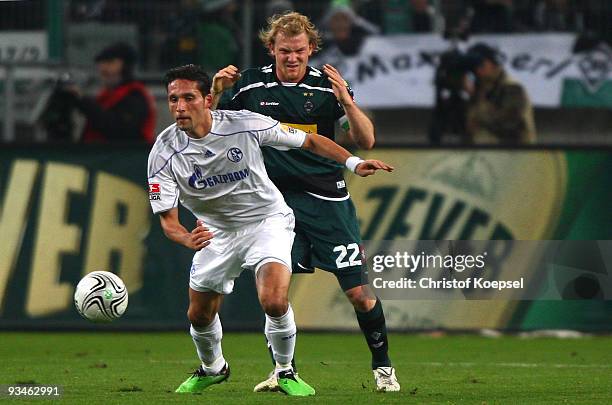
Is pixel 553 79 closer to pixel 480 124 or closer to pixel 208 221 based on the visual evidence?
pixel 480 124

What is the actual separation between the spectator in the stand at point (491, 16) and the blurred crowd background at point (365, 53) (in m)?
0.01

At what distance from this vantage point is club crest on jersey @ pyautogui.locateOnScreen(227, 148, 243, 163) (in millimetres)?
8383

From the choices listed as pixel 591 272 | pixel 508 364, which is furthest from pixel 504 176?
pixel 508 364

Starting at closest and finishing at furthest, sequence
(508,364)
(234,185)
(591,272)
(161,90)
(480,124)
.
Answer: (234,185)
(508,364)
(591,272)
(480,124)
(161,90)

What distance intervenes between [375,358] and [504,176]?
5293mm

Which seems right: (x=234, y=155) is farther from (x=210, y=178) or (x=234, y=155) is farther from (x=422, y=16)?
(x=422, y=16)

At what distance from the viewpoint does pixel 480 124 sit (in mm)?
15023

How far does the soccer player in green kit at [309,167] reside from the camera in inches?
354

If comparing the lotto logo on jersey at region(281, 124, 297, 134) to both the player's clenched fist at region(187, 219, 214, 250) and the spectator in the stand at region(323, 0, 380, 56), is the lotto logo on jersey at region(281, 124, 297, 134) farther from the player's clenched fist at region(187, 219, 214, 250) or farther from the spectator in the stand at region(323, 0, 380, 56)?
the spectator in the stand at region(323, 0, 380, 56)

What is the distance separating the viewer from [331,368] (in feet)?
35.4

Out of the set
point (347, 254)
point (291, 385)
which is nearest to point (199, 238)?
point (291, 385)

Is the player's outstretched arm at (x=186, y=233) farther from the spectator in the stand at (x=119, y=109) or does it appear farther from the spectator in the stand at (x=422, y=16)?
the spectator in the stand at (x=422, y=16)

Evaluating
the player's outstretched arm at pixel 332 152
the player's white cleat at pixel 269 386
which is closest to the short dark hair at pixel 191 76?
the player's outstretched arm at pixel 332 152

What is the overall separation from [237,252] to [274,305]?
45cm
